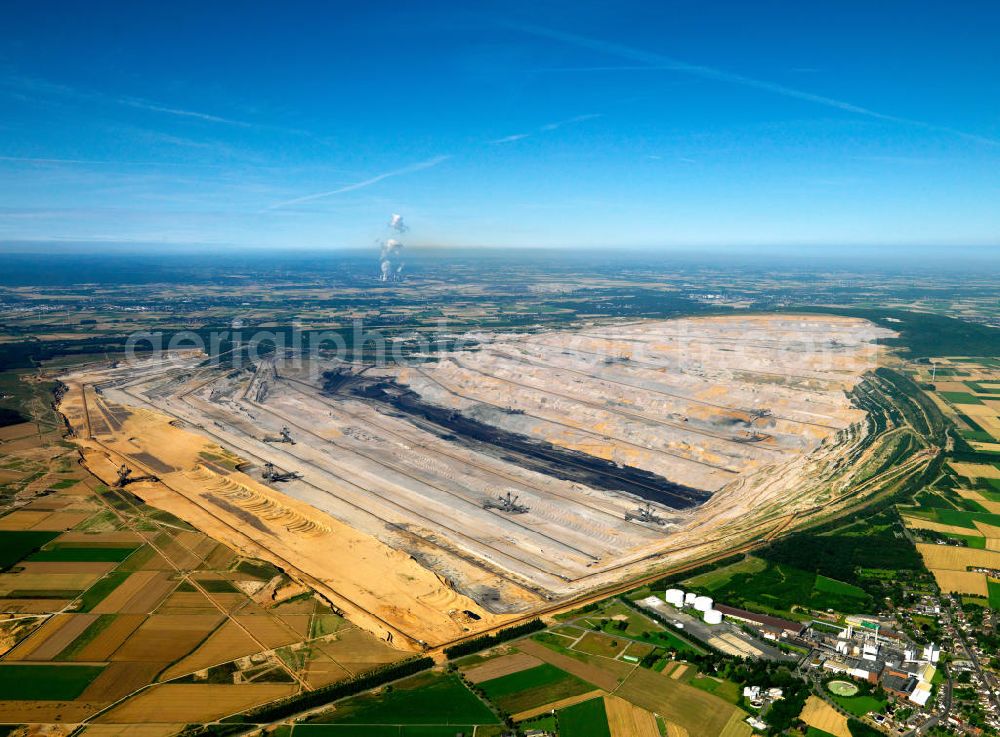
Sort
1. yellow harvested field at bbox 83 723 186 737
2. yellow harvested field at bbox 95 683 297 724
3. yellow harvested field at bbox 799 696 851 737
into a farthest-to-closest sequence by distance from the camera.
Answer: yellow harvested field at bbox 95 683 297 724 < yellow harvested field at bbox 799 696 851 737 < yellow harvested field at bbox 83 723 186 737

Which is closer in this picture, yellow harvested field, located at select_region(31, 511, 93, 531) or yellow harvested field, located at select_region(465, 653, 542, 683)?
yellow harvested field, located at select_region(465, 653, 542, 683)

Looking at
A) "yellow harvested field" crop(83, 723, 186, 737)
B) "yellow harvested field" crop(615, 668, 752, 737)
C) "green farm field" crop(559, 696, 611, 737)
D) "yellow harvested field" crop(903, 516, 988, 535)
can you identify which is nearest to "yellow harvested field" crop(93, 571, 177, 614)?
"yellow harvested field" crop(83, 723, 186, 737)

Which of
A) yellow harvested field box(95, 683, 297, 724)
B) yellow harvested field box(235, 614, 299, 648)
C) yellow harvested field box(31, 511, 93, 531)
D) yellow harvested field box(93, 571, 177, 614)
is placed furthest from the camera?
yellow harvested field box(31, 511, 93, 531)

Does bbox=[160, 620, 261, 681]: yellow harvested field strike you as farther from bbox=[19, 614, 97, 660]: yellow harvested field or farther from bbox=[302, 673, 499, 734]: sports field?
bbox=[302, 673, 499, 734]: sports field

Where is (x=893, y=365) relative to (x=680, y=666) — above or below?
above

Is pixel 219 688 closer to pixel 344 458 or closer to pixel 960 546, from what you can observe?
pixel 344 458

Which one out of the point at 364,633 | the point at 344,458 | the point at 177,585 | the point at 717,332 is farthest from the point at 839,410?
the point at 177,585

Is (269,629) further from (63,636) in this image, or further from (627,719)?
(627,719)
